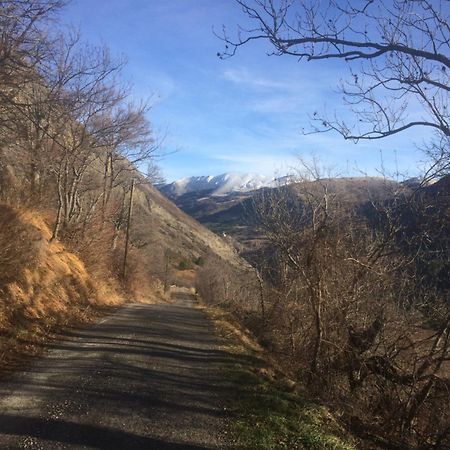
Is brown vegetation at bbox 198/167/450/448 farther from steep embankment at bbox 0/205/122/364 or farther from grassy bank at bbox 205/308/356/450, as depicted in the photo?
steep embankment at bbox 0/205/122/364

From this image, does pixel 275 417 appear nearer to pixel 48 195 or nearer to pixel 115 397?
pixel 115 397

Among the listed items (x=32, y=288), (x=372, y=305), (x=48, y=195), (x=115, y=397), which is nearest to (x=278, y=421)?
(x=115, y=397)

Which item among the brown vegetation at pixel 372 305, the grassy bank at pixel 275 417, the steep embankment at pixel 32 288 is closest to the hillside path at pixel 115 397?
the grassy bank at pixel 275 417

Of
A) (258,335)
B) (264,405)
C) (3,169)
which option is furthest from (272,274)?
(264,405)

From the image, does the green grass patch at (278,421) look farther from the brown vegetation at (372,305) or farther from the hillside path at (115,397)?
the brown vegetation at (372,305)

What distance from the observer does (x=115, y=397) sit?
697 centimetres

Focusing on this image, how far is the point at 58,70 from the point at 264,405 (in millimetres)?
11717

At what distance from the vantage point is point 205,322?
1731 centimetres

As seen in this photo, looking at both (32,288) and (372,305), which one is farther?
(372,305)

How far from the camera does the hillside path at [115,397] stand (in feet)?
18.4

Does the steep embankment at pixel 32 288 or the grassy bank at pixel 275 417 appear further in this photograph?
the steep embankment at pixel 32 288

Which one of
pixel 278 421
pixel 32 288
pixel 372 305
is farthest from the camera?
pixel 372 305

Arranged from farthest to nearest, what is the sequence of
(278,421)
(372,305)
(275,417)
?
(372,305) → (275,417) → (278,421)

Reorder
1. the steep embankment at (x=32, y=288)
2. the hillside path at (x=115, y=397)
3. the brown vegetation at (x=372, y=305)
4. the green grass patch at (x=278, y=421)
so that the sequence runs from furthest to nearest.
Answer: the brown vegetation at (x=372, y=305) < the steep embankment at (x=32, y=288) < the green grass patch at (x=278, y=421) < the hillside path at (x=115, y=397)
